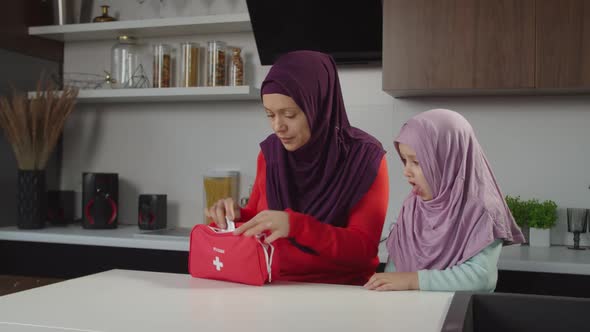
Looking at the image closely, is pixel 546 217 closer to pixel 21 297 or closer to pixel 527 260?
pixel 527 260

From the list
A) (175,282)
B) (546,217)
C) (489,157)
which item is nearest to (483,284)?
(175,282)

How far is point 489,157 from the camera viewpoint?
8.90ft

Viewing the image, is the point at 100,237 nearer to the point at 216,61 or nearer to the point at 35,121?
the point at 35,121

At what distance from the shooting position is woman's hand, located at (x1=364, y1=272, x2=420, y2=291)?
1.28 m

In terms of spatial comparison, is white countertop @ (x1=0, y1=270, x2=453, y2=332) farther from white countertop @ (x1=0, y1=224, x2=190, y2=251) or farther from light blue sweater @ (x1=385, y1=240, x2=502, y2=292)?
white countertop @ (x1=0, y1=224, x2=190, y2=251)

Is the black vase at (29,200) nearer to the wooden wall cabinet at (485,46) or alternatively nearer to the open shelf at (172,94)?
the open shelf at (172,94)

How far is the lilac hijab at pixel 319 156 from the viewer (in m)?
1.57

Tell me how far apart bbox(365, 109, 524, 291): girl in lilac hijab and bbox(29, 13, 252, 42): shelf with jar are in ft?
4.61

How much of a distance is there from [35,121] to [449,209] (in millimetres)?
2017

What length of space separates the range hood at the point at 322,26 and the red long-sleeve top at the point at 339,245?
1.20 m

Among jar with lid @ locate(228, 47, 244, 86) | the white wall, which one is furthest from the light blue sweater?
jar with lid @ locate(228, 47, 244, 86)

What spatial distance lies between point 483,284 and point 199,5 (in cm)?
210

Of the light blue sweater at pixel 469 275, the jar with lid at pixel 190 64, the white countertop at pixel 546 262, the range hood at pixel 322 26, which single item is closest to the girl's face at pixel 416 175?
the light blue sweater at pixel 469 275

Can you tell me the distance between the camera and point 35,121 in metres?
2.85
